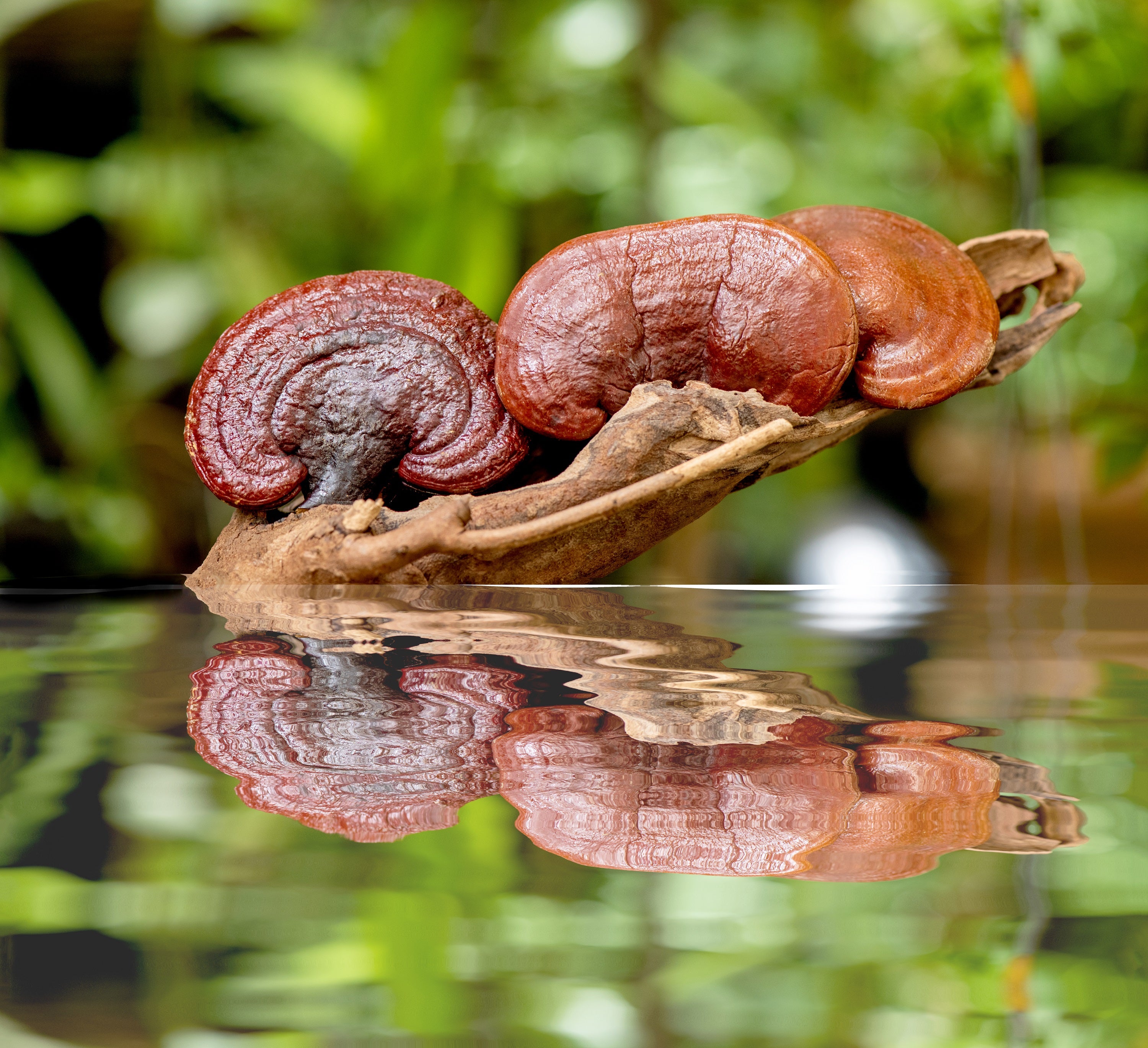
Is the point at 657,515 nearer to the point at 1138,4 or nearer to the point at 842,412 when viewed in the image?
the point at 842,412

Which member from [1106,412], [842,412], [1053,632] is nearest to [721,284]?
[842,412]

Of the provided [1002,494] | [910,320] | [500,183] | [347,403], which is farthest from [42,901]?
[500,183]

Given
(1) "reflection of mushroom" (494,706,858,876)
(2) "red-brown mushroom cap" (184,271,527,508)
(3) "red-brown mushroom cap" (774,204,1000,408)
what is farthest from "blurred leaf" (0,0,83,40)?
(1) "reflection of mushroom" (494,706,858,876)

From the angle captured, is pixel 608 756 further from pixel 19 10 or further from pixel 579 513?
pixel 19 10

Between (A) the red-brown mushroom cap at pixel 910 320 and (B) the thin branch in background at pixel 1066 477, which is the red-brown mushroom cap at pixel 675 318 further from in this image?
(B) the thin branch in background at pixel 1066 477

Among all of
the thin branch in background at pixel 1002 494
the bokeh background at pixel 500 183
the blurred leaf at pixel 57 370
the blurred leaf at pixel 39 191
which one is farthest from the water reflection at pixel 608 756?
the blurred leaf at pixel 39 191
